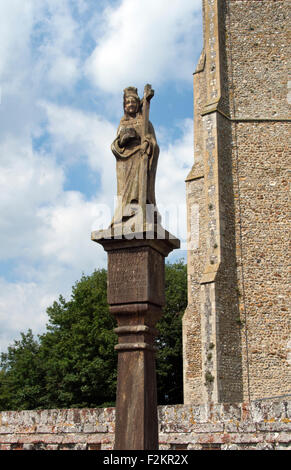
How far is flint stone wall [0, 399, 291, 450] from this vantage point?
812cm

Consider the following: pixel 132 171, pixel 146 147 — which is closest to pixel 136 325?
pixel 132 171

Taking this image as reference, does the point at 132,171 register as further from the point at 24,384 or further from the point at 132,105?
the point at 24,384

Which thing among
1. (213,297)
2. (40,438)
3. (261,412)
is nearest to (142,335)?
(261,412)

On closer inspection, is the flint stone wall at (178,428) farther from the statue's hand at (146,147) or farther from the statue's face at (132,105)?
the statue's face at (132,105)

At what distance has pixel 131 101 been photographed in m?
7.28

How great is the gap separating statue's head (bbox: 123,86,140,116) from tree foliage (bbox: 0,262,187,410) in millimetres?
23280

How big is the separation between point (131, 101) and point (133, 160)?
0.80 m

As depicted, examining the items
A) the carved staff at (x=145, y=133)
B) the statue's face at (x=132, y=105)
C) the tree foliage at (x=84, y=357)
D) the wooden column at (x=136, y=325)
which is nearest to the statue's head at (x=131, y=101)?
the statue's face at (x=132, y=105)

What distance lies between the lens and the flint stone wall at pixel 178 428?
8.12 meters

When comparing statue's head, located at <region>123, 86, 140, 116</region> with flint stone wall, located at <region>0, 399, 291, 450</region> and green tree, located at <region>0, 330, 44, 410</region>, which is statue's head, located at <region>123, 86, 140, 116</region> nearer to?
flint stone wall, located at <region>0, 399, 291, 450</region>

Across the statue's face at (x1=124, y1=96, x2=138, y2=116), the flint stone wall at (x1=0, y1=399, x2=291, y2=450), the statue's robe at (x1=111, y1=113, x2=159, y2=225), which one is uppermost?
the statue's face at (x1=124, y1=96, x2=138, y2=116)

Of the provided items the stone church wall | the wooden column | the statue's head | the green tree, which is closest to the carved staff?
the statue's head

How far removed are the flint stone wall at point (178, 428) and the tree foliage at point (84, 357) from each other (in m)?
18.8

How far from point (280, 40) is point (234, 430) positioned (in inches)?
708
